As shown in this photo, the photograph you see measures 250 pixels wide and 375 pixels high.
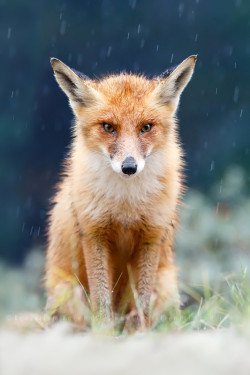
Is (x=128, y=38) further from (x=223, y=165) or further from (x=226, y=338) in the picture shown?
(x=226, y=338)

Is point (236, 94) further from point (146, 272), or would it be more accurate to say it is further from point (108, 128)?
point (146, 272)

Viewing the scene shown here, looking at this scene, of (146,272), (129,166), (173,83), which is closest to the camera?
(129,166)

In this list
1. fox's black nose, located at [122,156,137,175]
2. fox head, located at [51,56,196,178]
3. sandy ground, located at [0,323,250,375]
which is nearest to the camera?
sandy ground, located at [0,323,250,375]

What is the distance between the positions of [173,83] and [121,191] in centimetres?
82

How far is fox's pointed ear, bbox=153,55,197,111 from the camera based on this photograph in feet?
11.6

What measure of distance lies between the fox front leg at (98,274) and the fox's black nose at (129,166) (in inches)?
22.4

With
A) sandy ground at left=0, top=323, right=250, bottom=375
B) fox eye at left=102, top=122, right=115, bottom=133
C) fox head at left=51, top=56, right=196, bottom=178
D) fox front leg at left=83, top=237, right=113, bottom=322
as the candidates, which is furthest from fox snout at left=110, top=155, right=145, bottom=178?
sandy ground at left=0, top=323, right=250, bottom=375

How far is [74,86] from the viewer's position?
359 centimetres

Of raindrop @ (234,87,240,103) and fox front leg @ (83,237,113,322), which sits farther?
raindrop @ (234,87,240,103)

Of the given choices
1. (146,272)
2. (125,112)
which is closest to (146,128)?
(125,112)

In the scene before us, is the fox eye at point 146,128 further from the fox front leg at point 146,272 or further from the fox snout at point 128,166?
the fox front leg at point 146,272

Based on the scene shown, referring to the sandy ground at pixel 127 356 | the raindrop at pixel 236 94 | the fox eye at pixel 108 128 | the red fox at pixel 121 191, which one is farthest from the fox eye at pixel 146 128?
the raindrop at pixel 236 94

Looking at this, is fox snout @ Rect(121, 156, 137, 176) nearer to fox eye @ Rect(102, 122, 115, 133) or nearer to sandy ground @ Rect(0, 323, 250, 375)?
fox eye @ Rect(102, 122, 115, 133)

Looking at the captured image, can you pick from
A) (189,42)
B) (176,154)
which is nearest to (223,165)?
(189,42)
